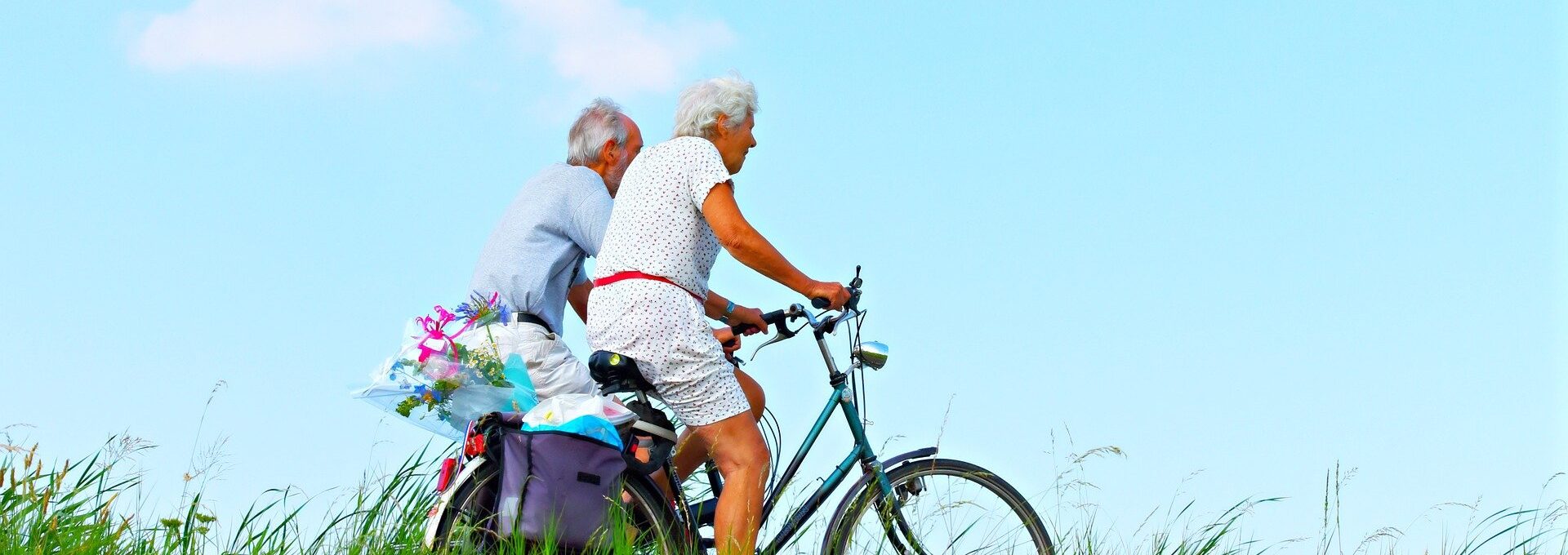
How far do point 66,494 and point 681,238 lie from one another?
2403mm

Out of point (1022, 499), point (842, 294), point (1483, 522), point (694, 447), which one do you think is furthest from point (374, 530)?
point (1483, 522)

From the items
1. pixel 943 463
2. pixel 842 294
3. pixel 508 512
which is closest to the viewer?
pixel 508 512

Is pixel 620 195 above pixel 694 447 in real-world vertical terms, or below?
above

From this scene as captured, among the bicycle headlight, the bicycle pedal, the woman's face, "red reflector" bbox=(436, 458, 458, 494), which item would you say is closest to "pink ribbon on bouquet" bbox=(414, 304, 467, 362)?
"red reflector" bbox=(436, 458, 458, 494)

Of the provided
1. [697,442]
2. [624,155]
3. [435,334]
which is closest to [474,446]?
[435,334]

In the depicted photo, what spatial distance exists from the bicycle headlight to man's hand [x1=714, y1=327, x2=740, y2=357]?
402mm

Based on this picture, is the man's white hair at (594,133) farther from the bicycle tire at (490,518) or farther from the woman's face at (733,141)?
the bicycle tire at (490,518)

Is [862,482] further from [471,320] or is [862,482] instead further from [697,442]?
[471,320]

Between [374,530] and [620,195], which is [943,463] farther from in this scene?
[374,530]

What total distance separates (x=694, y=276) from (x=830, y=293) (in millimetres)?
431

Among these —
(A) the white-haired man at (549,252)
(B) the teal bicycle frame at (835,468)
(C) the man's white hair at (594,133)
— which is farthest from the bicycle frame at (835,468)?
(C) the man's white hair at (594,133)

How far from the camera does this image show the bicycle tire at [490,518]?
4.25 metres

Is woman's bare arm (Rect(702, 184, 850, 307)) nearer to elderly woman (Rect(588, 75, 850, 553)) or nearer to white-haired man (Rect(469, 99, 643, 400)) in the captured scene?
elderly woman (Rect(588, 75, 850, 553))

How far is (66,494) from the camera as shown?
197 inches
